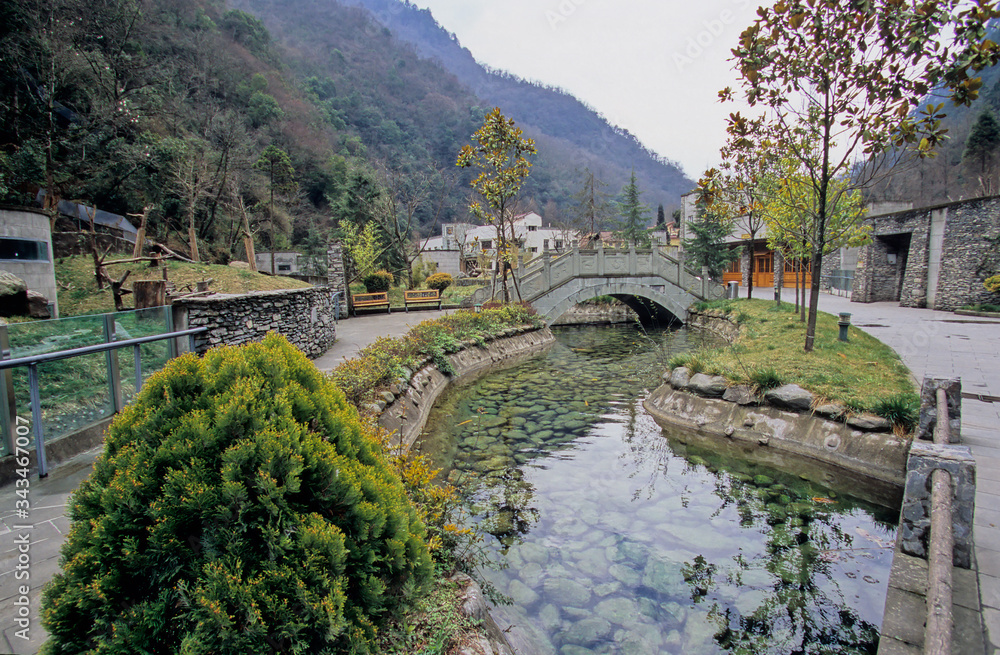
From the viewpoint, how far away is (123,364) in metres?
5.06

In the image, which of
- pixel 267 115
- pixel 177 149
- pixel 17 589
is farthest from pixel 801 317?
pixel 267 115

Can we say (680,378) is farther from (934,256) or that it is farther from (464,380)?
(934,256)

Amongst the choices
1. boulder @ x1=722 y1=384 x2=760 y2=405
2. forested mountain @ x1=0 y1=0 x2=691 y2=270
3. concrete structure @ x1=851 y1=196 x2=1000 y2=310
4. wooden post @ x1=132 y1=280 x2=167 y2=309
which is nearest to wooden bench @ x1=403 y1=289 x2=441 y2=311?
forested mountain @ x1=0 y1=0 x2=691 y2=270

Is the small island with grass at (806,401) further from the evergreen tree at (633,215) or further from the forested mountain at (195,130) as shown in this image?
the evergreen tree at (633,215)

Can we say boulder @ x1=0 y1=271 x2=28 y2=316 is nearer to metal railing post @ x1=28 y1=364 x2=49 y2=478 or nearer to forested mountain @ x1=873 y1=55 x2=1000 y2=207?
metal railing post @ x1=28 y1=364 x2=49 y2=478

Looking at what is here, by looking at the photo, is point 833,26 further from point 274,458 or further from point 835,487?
point 274,458

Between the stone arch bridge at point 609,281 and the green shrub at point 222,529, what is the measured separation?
15990mm

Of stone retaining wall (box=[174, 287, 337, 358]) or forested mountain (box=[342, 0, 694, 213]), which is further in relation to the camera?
forested mountain (box=[342, 0, 694, 213])

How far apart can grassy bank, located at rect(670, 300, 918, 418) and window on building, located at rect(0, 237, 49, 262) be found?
1327 cm

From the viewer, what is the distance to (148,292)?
30.2 ft

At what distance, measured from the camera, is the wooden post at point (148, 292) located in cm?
909

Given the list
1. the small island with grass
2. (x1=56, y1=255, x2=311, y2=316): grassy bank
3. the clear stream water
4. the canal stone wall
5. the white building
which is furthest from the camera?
the white building

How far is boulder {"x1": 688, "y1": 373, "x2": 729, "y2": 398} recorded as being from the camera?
8.19m

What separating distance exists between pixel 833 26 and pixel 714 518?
26.2 ft
